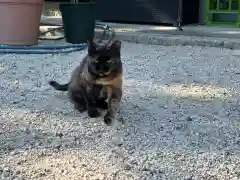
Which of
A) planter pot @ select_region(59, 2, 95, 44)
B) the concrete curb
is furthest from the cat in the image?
the concrete curb

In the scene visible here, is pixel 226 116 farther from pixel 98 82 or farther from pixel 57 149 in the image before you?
pixel 57 149

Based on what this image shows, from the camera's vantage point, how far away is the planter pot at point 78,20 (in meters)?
5.62

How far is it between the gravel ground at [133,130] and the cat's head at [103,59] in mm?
288

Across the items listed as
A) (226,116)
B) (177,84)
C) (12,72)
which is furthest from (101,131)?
A: (12,72)

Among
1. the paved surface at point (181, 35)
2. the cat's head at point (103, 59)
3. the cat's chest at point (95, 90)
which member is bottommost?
the paved surface at point (181, 35)

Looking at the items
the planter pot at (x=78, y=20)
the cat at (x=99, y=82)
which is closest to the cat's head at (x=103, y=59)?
the cat at (x=99, y=82)

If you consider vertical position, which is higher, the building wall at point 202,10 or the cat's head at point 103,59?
the cat's head at point 103,59

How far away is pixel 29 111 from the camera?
3041 millimetres

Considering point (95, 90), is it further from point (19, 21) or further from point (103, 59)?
point (19, 21)

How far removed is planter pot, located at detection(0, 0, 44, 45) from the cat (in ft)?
8.04

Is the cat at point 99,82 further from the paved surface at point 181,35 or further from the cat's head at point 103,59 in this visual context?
the paved surface at point 181,35

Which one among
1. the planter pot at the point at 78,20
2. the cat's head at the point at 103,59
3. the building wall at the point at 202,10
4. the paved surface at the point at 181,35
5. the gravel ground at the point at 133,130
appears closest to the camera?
the gravel ground at the point at 133,130

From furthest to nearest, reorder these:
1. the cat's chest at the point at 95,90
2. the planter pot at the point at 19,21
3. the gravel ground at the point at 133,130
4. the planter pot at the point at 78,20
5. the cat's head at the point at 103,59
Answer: the planter pot at the point at 78,20 → the planter pot at the point at 19,21 → the cat's chest at the point at 95,90 → the cat's head at the point at 103,59 → the gravel ground at the point at 133,130

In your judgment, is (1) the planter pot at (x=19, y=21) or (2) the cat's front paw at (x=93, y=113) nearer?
(2) the cat's front paw at (x=93, y=113)
